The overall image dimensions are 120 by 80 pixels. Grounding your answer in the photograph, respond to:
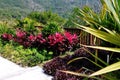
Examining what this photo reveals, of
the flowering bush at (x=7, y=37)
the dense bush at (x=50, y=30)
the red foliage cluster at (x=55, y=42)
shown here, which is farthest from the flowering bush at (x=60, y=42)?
the flowering bush at (x=7, y=37)

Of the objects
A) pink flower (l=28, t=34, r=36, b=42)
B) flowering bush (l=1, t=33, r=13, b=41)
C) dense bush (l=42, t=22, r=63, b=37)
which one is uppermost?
dense bush (l=42, t=22, r=63, b=37)

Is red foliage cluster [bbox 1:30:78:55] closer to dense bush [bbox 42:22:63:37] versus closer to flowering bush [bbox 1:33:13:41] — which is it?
dense bush [bbox 42:22:63:37]

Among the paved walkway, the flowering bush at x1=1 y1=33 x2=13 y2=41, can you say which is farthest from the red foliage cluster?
the paved walkway

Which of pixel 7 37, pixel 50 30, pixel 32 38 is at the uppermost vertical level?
pixel 50 30

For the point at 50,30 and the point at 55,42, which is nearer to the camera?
the point at 55,42

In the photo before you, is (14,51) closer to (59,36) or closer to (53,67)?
(59,36)

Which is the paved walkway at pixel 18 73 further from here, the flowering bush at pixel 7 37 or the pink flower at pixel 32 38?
the flowering bush at pixel 7 37

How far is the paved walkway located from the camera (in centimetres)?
679

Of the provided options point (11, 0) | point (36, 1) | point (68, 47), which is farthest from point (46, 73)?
point (36, 1)

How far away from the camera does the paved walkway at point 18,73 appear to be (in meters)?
→ 6.79

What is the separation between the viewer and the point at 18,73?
7.32 metres

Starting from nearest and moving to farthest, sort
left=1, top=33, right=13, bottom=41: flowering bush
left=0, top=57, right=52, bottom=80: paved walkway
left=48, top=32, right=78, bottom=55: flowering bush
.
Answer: left=0, top=57, right=52, bottom=80: paved walkway < left=48, top=32, right=78, bottom=55: flowering bush < left=1, top=33, right=13, bottom=41: flowering bush

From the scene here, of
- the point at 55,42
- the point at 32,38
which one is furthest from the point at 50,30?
the point at 55,42

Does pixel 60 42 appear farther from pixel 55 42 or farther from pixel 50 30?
pixel 50 30
